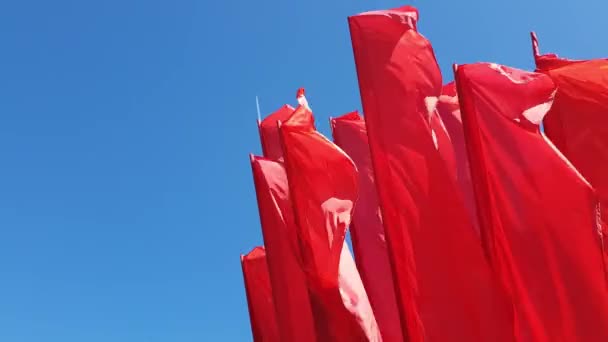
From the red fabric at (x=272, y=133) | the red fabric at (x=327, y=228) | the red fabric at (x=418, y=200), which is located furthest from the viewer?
the red fabric at (x=272, y=133)

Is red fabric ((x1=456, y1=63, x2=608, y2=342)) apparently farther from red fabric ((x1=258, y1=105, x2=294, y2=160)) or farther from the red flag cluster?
red fabric ((x1=258, y1=105, x2=294, y2=160))

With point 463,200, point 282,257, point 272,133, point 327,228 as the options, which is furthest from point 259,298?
point 463,200

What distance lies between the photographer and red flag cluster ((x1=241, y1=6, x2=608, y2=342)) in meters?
6.55

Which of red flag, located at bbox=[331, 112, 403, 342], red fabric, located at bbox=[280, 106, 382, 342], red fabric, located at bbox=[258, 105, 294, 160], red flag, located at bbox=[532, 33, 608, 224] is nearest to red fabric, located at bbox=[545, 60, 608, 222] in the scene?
red flag, located at bbox=[532, 33, 608, 224]

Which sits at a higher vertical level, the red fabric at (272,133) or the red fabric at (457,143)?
the red fabric at (272,133)

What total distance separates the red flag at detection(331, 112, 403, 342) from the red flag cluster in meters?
0.08

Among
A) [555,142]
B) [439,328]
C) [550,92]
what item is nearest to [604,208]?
[555,142]

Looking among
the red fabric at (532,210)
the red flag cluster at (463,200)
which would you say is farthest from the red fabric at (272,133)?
the red fabric at (532,210)

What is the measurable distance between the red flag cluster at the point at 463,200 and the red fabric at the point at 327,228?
12mm

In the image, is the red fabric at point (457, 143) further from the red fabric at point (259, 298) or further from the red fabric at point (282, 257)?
the red fabric at point (259, 298)

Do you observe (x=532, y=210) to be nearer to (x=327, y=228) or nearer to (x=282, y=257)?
(x=327, y=228)

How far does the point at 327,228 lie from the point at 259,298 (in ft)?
11.8

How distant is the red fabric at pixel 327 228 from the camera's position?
712cm

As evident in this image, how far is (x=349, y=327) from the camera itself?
7.17 metres
